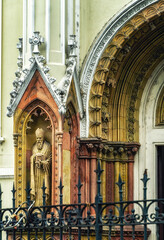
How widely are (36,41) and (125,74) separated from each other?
6.93 feet

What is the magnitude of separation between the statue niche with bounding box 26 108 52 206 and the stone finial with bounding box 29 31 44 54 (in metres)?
1.04

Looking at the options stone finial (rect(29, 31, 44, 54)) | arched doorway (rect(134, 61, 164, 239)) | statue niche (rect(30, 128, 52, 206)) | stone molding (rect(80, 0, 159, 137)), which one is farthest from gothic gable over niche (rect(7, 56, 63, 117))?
arched doorway (rect(134, 61, 164, 239))

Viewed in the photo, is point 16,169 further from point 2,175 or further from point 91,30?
point 91,30

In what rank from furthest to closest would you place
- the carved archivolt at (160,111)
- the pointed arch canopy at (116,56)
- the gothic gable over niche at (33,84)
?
the carved archivolt at (160,111) < the pointed arch canopy at (116,56) < the gothic gable over niche at (33,84)

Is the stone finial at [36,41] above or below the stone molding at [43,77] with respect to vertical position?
above

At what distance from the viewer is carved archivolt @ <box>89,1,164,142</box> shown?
1468cm

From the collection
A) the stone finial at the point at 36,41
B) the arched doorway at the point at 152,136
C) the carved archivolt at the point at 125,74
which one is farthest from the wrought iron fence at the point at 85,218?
the arched doorway at the point at 152,136

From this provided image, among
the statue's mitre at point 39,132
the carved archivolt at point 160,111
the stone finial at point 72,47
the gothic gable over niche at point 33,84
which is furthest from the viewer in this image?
the carved archivolt at point 160,111

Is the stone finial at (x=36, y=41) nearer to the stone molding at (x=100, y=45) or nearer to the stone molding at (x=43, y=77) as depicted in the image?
the stone molding at (x=43, y=77)

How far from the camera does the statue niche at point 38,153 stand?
1413 centimetres

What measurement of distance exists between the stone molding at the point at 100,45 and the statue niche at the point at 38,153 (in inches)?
29.2

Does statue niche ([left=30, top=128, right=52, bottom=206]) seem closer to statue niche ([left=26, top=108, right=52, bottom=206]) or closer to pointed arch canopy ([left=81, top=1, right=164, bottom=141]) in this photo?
statue niche ([left=26, top=108, right=52, bottom=206])

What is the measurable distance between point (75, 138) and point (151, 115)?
6.35 feet

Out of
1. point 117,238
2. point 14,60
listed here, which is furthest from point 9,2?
point 117,238
